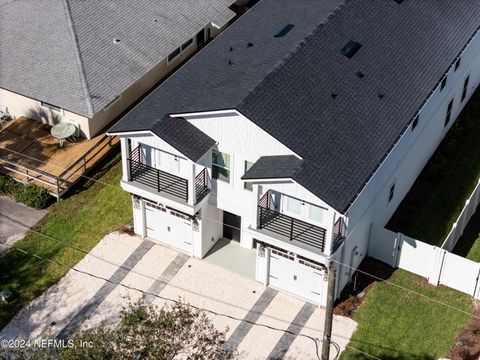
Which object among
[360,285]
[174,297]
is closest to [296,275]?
[360,285]

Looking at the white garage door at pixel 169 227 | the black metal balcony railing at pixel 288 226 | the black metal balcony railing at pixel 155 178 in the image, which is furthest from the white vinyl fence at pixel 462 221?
the black metal balcony railing at pixel 155 178

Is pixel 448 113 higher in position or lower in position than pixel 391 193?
higher

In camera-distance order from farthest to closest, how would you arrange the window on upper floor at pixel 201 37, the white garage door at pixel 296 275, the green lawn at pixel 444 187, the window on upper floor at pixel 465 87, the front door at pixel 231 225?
the window on upper floor at pixel 201 37
the window on upper floor at pixel 465 87
the green lawn at pixel 444 187
the front door at pixel 231 225
the white garage door at pixel 296 275

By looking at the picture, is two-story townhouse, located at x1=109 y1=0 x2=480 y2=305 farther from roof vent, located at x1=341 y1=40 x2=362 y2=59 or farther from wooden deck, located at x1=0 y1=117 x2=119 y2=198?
wooden deck, located at x1=0 y1=117 x2=119 y2=198

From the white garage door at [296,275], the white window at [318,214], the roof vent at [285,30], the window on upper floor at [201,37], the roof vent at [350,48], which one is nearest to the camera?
the white window at [318,214]

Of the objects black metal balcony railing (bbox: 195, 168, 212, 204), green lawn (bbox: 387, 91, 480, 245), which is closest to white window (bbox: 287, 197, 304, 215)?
black metal balcony railing (bbox: 195, 168, 212, 204)

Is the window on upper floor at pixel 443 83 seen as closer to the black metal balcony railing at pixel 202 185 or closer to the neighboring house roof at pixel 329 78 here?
the neighboring house roof at pixel 329 78

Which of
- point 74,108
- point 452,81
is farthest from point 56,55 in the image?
point 452,81

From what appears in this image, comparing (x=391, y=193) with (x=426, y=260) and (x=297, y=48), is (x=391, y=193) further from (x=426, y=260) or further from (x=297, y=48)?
(x=297, y=48)
